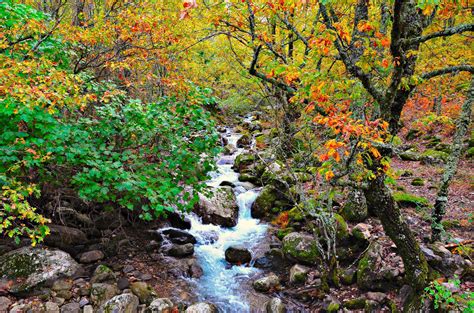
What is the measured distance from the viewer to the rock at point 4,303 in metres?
5.10

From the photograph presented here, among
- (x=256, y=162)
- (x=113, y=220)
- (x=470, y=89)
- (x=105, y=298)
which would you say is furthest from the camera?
(x=256, y=162)

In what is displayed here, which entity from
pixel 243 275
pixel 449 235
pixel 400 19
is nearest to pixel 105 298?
pixel 243 275

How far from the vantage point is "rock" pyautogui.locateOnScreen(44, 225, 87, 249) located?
22.4 ft

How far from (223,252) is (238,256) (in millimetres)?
632

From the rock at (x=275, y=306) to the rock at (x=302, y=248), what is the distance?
151 centimetres

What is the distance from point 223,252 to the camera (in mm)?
8797

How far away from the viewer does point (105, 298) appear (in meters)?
5.88

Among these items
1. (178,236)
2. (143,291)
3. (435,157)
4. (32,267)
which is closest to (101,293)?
(143,291)

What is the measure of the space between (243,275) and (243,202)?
3822mm

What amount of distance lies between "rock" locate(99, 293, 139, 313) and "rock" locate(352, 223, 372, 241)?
5.50 m

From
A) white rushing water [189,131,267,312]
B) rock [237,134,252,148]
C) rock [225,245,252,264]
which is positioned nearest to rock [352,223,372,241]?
white rushing water [189,131,267,312]

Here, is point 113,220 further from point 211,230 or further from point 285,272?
point 285,272

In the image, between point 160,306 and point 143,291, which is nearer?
point 160,306

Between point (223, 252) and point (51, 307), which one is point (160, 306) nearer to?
point (51, 307)
